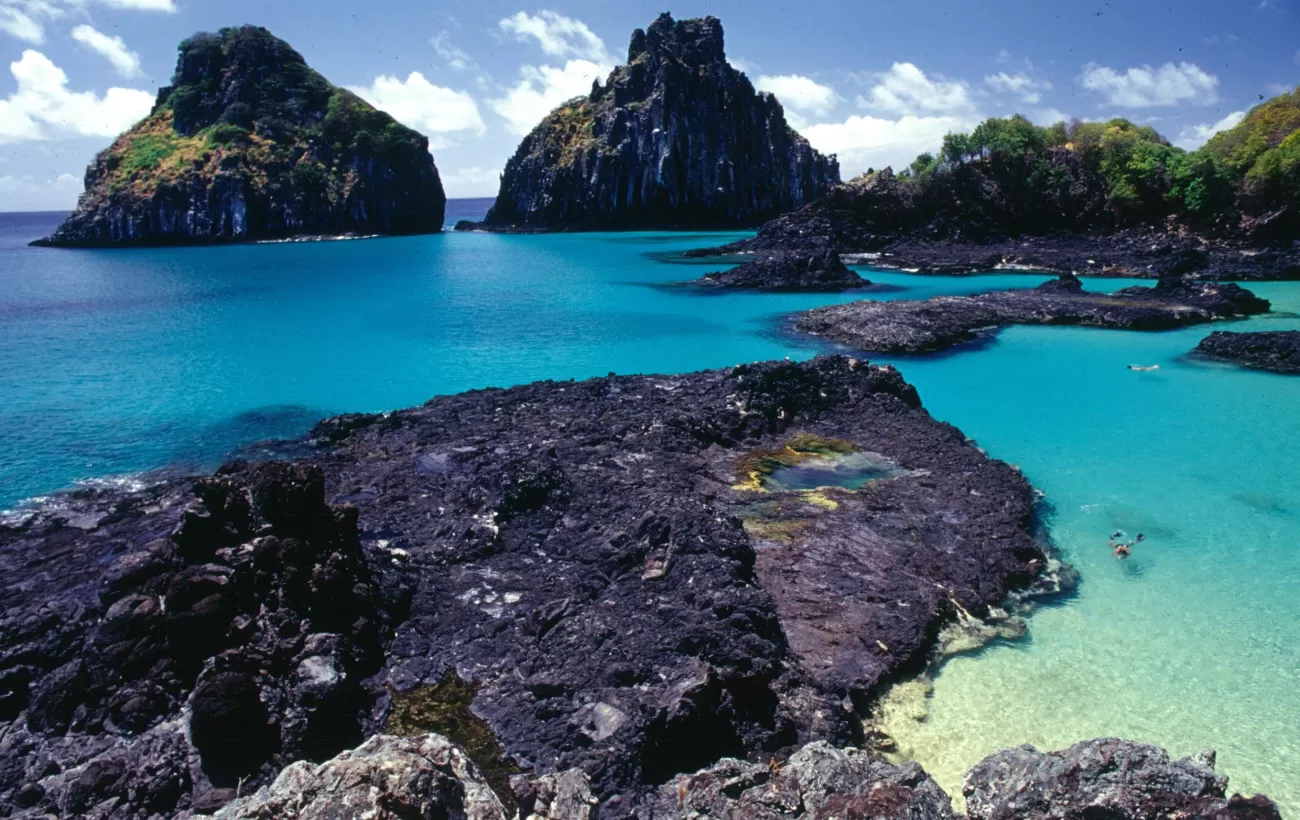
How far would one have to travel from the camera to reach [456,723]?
927 cm

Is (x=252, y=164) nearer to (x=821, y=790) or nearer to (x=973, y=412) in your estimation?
(x=973, y=412)

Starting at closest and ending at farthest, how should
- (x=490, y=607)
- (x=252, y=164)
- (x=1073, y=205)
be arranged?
(x=490, y=607) < (x=1073, y=205) < (x=252, y=164)

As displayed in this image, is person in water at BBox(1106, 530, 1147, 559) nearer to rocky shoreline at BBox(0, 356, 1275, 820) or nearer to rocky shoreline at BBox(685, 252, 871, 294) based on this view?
rocky shoreline at BBox(0, 356, 1275, 820)

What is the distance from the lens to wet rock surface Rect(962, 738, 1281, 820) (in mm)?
5859

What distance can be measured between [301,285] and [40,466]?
38.2 meters

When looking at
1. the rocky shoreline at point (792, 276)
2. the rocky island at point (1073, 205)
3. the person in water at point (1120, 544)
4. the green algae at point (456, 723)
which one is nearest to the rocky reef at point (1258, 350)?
the person in water at point (1120, 544)

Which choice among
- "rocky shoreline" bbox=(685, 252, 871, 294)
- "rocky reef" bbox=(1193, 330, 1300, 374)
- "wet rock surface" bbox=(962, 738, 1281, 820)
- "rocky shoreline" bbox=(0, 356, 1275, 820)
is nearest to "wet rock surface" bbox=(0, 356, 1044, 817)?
"rocky shoreline" bbox=(0, 356, 1275, 820)

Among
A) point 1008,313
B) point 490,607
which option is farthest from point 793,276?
point 490,607

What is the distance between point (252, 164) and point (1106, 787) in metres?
113

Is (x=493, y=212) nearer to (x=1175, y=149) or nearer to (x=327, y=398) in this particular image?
(x=1175, y=149)

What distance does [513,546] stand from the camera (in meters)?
13.0

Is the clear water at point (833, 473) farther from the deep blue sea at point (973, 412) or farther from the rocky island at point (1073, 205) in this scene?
the rocky island at point (1073, 205)

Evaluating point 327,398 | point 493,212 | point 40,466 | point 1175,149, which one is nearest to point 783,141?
point 493,212

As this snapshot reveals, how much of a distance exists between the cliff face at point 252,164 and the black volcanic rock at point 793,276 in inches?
2832
